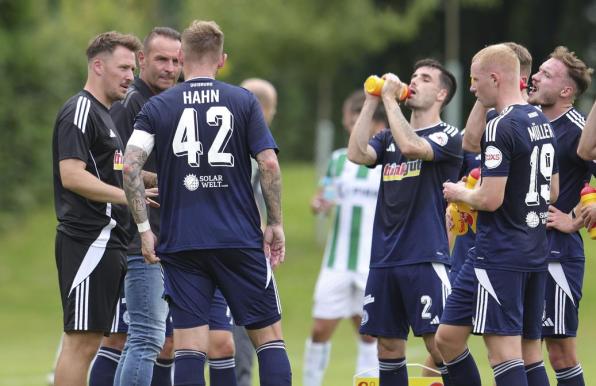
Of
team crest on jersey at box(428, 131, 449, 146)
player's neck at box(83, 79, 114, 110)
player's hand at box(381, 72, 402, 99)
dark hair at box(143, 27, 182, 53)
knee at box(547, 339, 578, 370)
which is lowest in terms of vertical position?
knee at box(547, 339, 578, 370)

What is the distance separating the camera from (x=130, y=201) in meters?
7.41

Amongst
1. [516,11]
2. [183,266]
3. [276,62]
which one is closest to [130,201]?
[183,266]

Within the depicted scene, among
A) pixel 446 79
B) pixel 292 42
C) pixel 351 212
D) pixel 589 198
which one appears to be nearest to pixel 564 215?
pixel 589 198

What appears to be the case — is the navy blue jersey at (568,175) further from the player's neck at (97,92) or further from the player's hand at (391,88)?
the player's neck at (97,92)

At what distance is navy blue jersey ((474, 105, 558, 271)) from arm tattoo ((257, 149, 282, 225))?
4.20 ft

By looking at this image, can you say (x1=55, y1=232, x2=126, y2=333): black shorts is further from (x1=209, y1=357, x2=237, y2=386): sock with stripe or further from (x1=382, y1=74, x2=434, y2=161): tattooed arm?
(x1=382, y1=74, x2=434, y2=161): tattooed arm

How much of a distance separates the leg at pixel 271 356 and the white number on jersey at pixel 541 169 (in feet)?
5.88

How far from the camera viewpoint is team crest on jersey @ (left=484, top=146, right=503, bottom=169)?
23.8 ft

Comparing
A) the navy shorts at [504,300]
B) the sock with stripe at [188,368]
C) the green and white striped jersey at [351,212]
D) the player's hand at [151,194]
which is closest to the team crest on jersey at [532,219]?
the navy shorts at [504,300]

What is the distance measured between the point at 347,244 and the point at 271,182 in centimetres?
452

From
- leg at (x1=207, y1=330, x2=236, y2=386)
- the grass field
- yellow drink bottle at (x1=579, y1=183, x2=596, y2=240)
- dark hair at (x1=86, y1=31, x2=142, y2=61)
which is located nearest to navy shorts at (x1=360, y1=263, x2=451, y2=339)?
leg at (x1=207, y1=330, x2=236, y2=386)

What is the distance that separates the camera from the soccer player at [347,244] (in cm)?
1142

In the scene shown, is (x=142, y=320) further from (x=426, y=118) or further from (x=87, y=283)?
(x=426, y=118)

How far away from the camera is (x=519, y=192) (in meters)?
7.42
